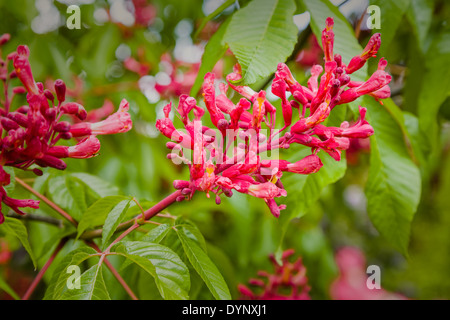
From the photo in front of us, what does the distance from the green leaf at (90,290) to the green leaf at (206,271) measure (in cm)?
20

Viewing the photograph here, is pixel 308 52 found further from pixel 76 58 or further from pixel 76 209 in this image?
pixel 76 209

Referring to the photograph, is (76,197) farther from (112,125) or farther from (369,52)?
(369,52)

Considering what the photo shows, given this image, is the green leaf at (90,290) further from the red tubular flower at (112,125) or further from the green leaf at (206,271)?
the red tubular flower at (112,125)

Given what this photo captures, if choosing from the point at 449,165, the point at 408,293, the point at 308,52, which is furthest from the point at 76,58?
the point at 408,293

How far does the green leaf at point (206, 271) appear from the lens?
2.92 ft

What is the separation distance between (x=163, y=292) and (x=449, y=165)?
2242 millimetres

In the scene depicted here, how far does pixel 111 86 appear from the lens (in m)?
2.50

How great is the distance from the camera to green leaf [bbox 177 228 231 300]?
89 centimetres

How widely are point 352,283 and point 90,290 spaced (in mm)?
3381

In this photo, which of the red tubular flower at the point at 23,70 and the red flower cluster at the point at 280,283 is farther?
the red flower cluster at the point at 280,283

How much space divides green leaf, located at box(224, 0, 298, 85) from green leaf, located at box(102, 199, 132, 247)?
1.35 ft

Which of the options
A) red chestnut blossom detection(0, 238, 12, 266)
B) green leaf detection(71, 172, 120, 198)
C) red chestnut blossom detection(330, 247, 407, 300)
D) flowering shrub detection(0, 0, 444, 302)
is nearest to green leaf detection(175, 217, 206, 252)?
flowering shrub detection(0, 0, 444, 302)

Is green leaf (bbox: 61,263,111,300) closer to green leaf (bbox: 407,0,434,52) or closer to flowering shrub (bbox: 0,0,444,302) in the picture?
A: flowering shrub (bbox: 0,0,444,302)

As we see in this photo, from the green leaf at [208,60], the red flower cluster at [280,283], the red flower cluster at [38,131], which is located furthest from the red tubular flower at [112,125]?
the red flower cluster at [280,283]
